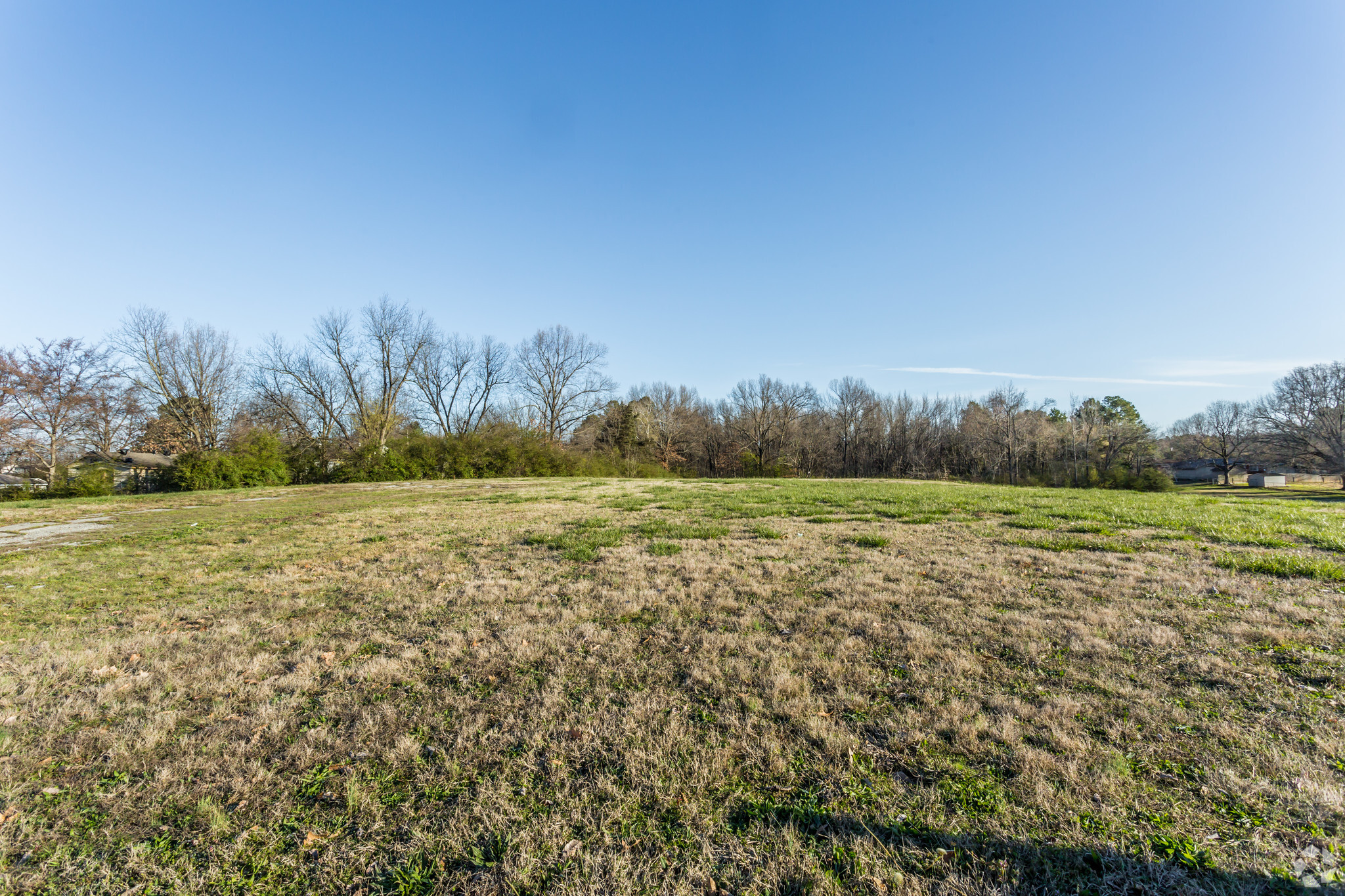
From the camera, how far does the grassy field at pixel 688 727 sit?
185 centimetres

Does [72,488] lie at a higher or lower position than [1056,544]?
higher

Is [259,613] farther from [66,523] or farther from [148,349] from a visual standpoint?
[148,349]

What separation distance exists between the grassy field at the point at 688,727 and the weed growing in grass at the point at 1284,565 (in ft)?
0.18

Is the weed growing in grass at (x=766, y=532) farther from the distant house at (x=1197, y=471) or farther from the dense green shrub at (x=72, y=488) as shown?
the distant house at (x=1197, y=471)

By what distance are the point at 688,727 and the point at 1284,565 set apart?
23.7 feet

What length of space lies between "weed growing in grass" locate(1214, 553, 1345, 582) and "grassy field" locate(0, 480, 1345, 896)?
6cm

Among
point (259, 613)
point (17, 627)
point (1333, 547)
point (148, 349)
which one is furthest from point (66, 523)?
point (148, 349)

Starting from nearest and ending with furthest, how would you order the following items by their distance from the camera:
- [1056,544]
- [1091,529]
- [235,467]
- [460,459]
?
[1056,544]
[1091,529]
[235,467]
[460,459]

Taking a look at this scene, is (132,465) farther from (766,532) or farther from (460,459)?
(766,532)

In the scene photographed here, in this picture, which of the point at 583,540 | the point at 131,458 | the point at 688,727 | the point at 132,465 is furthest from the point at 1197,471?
the point at 131,458

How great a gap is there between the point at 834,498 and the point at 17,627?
43.9ft

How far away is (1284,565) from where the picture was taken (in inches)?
210

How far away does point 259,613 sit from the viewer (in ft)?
15.9

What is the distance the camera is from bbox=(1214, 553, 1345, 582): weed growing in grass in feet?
16.8
